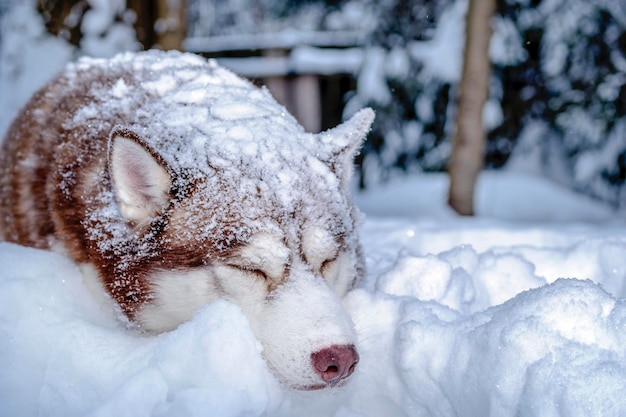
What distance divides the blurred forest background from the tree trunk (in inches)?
66.7

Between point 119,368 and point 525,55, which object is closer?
point 119,368

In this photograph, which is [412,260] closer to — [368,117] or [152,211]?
[368,117]

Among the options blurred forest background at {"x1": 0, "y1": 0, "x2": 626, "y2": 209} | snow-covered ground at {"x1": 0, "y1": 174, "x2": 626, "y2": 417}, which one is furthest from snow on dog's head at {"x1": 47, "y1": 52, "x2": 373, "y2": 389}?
blurred forest background at {"x1": 0, "y1": 0, "x2": 626, "y2": 209}

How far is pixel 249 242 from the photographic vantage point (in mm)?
2150

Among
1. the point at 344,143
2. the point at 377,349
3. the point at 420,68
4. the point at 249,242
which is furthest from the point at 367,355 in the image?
the point at 420,68

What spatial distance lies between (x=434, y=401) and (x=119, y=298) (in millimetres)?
1180

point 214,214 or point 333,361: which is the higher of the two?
point 214,214

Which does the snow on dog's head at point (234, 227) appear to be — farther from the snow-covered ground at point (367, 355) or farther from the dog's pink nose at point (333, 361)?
the snow-covered ground at point (367, 355)

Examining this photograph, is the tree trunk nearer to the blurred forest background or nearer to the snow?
the blurred forest background

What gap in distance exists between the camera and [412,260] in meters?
2.69

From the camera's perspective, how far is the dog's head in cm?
204

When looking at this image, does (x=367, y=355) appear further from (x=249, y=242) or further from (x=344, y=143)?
(x=344, y=143)

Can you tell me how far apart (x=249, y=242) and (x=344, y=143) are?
0.73 meters

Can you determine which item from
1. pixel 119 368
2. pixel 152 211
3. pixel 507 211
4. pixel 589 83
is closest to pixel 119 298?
pixel 152 211
